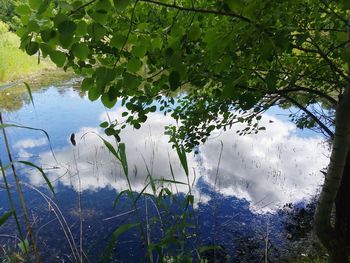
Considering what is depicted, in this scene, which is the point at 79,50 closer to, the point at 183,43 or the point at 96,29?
the point at 96,29

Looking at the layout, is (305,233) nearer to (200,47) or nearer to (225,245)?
(225,245)

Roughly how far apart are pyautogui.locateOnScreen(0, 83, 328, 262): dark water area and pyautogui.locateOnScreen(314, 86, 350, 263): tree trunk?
117 cm

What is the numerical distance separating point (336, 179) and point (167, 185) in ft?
11.2

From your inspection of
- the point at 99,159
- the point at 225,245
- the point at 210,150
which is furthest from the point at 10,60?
the point at 225,245

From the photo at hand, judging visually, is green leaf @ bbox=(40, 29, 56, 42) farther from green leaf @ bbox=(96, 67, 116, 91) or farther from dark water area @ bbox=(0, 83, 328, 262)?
dark water area @ bbox=(0, 83, 328, 262)

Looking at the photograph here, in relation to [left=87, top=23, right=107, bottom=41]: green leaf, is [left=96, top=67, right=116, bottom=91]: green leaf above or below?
below

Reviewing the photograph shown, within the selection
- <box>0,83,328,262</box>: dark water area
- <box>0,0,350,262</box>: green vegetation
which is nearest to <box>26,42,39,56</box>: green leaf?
<box>0,0,350,262</box>: green vegetation

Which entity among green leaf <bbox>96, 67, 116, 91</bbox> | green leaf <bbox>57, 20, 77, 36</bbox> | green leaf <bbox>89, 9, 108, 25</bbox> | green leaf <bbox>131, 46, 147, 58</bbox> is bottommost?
green leaf <bbox>96, 67, 116, 91</bbox>

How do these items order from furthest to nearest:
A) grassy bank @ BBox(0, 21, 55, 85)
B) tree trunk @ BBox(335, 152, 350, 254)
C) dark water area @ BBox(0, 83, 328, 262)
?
grassy bank @ BBox(0, 21, 55, 85)
dark water area @ BBox(0, 83, 328, 262)
tree trunk @ BBox(335, 152, 350, 254)

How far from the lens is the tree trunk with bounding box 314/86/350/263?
2486mm

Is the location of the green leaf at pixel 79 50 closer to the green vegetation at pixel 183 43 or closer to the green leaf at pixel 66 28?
the green vegetation at pixel 183 43

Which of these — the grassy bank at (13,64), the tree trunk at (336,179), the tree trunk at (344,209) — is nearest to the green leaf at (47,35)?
the tree trunk at (336,179)

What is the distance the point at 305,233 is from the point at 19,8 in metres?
5.63

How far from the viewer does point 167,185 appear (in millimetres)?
5742
